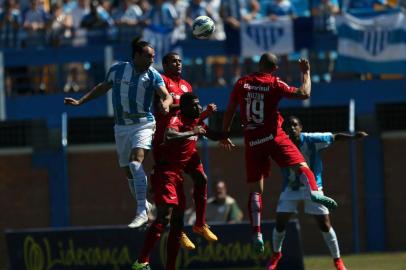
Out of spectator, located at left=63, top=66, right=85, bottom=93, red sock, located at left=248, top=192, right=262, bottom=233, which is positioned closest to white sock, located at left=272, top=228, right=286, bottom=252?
red sock, located at left=248, top=192, right=262, bottom=233

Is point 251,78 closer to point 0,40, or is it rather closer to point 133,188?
point 133,188

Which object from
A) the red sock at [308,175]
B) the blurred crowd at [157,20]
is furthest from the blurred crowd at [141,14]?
the red sock at [308,175]

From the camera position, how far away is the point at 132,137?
48.8ft

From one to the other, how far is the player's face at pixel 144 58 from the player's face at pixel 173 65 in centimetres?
31

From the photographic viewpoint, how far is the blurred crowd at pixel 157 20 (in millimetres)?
23391

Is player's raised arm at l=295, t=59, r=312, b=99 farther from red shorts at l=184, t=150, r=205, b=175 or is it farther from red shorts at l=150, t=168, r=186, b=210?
red shorts at l=150, t=168, r=186, b=210

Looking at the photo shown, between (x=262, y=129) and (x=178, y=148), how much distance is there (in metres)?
1.07

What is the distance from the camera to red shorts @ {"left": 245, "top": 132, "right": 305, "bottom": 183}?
15234 mm

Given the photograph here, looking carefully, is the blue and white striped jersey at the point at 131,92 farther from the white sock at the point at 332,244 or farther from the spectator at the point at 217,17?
the spectator at the point at 217,17

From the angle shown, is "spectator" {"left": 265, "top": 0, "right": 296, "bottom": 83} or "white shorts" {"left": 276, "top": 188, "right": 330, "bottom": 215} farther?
"spectator" {"left": 265, "top": 0, "right": 296, "bottom": 83}

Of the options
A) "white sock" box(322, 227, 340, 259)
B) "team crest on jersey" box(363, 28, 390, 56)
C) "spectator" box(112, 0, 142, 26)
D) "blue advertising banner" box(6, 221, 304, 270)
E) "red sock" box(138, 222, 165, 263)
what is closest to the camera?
"red sock" box(138, 222, 165, 263)

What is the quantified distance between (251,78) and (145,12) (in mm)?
9119

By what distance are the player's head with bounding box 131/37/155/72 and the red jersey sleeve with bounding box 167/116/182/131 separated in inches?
25.9

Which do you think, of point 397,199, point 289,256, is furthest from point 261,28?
point 289,256
